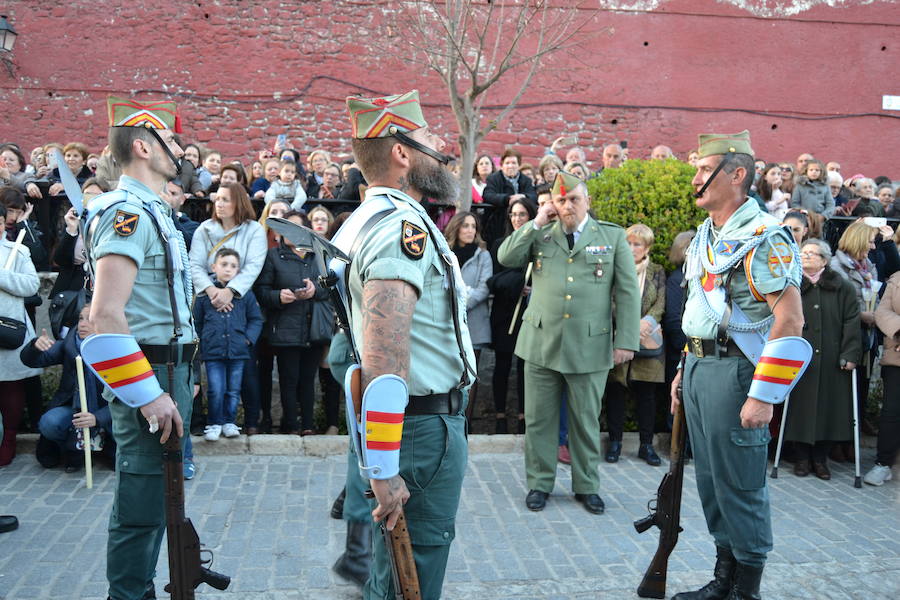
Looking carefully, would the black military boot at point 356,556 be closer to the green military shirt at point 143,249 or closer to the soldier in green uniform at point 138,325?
the soldier in green uniform at point 138,325

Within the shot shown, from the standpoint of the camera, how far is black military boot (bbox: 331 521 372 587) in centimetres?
397

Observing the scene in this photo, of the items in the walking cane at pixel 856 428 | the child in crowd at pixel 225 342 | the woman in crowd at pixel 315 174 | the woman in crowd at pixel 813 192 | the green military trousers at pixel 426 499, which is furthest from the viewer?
the woman in crowd at pixel 813 192

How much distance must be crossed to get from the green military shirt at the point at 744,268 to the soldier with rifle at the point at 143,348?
248cm

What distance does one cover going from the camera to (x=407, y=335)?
2219mm

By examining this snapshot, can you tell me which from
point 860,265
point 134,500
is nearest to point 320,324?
point 134,500

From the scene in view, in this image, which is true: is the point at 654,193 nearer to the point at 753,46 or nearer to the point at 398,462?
the point at 398,462

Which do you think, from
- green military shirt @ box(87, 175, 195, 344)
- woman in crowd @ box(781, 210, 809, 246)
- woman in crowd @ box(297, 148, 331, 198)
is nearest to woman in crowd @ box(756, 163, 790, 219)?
woman in crowd @ box(781, 210, 809, 246)

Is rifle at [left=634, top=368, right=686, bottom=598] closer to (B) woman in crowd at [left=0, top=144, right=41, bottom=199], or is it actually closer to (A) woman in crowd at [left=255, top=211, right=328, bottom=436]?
(A) woman in crowd at [left=255, top=211, right=328, bottom=436]

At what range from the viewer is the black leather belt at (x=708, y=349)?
3586mm

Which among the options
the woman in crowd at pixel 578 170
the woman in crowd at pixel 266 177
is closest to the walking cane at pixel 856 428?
the woman in crowd at pixel 578 170

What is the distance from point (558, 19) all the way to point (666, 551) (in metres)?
11.2

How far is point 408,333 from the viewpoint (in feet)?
7.29

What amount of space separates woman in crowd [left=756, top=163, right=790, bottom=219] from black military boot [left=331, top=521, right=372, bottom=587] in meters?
7.61

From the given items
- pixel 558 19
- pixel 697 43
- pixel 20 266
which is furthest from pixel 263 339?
pixel 697 43
